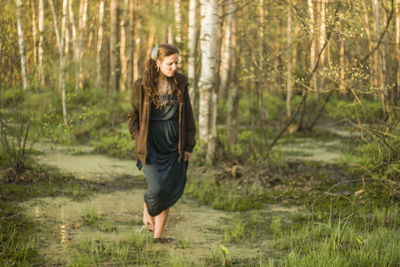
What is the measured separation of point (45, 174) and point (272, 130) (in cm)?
925

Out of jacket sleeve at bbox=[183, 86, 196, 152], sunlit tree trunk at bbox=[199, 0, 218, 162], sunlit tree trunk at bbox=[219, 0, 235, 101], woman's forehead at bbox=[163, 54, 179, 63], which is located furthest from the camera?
sunlit tree trunk at bbox=[219, 0, 235, 101]

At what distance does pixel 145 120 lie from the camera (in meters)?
4.79

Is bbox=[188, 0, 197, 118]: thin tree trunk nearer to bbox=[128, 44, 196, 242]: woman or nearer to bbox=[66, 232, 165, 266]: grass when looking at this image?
bbox=[128, 44, 196, 242]: woman

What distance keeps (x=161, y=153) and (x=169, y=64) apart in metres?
0.96

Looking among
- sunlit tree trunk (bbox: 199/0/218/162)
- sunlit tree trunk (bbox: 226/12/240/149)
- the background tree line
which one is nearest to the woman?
the background tree line

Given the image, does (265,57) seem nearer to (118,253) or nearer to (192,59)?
(192,59)

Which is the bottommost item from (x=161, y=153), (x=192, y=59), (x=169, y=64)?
(x=161, y=153)

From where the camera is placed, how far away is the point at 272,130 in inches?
613

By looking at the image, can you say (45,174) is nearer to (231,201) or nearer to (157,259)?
(231,201)

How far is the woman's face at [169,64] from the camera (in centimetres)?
473

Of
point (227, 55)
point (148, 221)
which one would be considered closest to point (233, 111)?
point (148, 221)

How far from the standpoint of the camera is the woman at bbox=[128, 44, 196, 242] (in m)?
4.82

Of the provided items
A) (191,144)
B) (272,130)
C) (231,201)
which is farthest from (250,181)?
(272,130)

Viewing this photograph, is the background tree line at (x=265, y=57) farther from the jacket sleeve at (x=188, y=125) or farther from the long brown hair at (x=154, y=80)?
the long brown hair at (x=154, y=80)
